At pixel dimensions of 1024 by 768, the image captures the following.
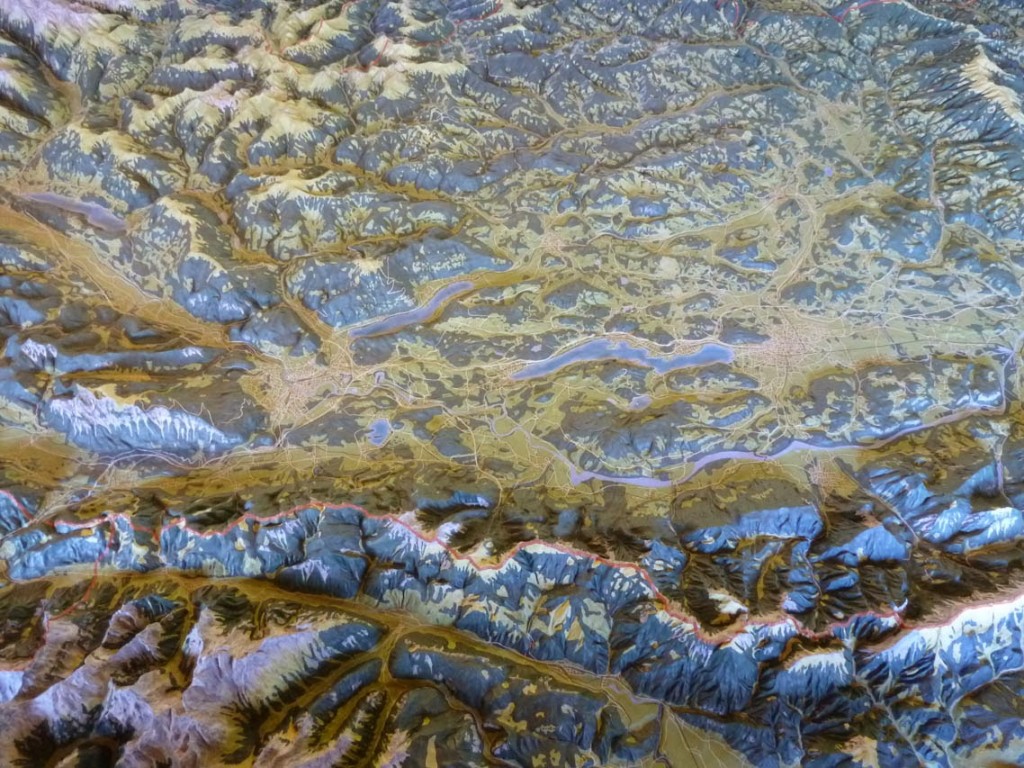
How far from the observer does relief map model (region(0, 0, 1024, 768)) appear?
38.4 ft

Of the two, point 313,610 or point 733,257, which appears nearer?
point 313,610

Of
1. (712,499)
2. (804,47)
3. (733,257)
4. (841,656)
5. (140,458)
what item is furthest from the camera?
(804,47)

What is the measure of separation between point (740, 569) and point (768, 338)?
667 centimetres

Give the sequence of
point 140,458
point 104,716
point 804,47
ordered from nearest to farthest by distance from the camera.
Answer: point 104,716, point 140,458, point 804,47

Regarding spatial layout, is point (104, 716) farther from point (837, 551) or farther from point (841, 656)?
point (837, 551)

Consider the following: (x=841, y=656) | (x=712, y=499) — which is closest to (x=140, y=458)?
(x=712, y=499)

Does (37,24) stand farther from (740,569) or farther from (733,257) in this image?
(740,569)

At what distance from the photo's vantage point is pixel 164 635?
12.1 meters

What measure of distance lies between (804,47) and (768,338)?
42.5ft

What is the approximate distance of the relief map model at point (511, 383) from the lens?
1170cm

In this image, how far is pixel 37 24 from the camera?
23156 mm

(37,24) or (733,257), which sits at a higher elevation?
(37,24)

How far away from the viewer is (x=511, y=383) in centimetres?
1634

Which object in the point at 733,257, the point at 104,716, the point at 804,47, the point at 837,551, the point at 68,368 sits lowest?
the point at 104,716
